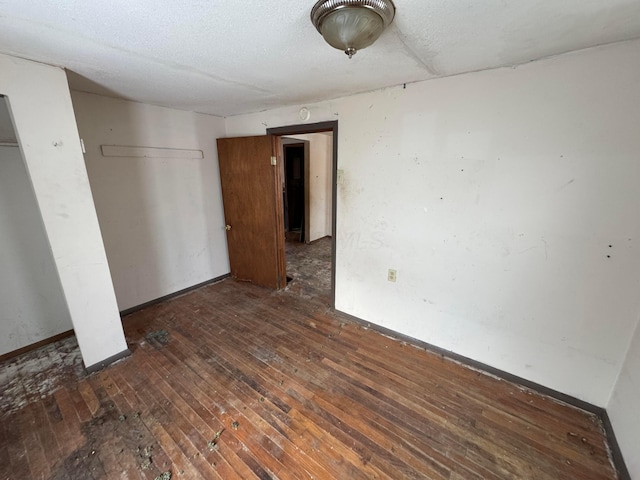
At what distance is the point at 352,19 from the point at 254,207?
2347mm

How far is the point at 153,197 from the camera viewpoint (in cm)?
271

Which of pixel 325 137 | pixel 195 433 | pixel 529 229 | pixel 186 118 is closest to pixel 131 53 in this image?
pixel 186 118

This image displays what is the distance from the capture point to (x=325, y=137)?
5.14 meters

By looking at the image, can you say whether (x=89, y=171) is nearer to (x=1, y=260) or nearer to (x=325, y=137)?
(x=1, y=260)

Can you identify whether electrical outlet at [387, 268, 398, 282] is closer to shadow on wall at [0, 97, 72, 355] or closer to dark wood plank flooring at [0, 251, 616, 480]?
dark wood plank flooring at [0, 251, 616, 480]

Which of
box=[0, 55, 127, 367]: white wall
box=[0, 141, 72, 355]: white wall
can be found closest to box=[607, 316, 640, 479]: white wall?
box=[0, 55, 127, 367]: white wall

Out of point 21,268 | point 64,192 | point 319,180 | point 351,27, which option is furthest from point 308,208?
point 351,27

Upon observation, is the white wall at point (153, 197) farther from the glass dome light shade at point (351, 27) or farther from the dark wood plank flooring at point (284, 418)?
the glass dome light shade at point (351, 27)

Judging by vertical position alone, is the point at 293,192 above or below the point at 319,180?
below

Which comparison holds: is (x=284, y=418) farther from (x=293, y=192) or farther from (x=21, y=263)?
(x=293, y=192)

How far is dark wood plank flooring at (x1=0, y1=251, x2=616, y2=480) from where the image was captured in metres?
1.33

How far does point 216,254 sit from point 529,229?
11.0 feet

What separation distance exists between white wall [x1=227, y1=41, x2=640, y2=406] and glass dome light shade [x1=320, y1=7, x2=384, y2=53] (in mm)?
967

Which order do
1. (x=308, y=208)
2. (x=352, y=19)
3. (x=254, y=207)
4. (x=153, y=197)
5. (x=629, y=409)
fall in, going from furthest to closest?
1. (x=308, y=208)
2. (x=254, y=207)
3. (x=153, y=197)
4. (x=629, y=409)
5. (x=352, y=19)
